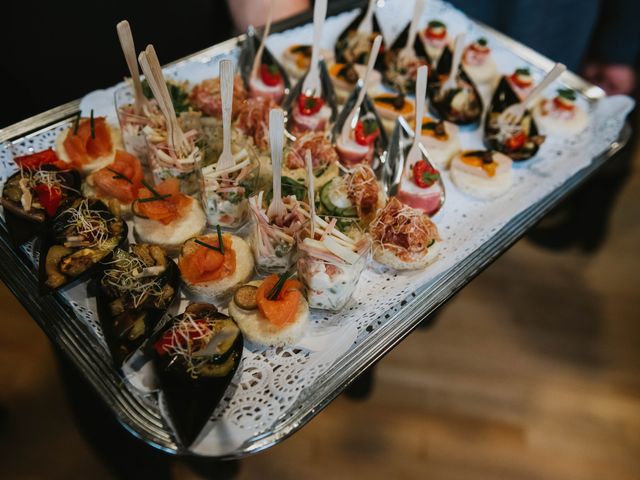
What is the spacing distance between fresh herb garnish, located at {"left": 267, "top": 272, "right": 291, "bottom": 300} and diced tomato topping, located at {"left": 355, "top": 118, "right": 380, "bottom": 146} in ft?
3.58

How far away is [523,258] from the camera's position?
439 cm

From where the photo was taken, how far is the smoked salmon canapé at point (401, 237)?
7.55 ft

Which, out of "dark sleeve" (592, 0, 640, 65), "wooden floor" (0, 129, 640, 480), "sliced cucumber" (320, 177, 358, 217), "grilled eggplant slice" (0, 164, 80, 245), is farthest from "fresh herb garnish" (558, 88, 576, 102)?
"grilled eggplant slice" (0, 164, 80, 245)

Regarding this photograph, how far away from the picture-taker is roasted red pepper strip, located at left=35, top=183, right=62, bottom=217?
2303mm

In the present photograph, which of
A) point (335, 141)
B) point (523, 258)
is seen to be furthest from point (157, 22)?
point (523, 258)

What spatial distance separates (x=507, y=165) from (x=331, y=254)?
4.71ft

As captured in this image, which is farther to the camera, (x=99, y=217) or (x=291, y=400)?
(x=99, y=217)

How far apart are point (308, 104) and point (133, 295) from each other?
1.48 meters

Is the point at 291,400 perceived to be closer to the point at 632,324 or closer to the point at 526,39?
the point at 632,324

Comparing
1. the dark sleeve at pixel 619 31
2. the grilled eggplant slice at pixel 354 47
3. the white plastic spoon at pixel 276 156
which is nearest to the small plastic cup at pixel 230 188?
the white plastic spoon at pixel 276 156

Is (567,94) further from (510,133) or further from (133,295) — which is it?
(133,295)

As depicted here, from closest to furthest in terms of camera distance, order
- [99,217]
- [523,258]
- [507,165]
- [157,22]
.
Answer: [99,217] → [507,165] → [157,22] → [523,258]

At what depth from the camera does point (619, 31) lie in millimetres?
4094

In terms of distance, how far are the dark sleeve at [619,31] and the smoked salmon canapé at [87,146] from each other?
13.1 ft
